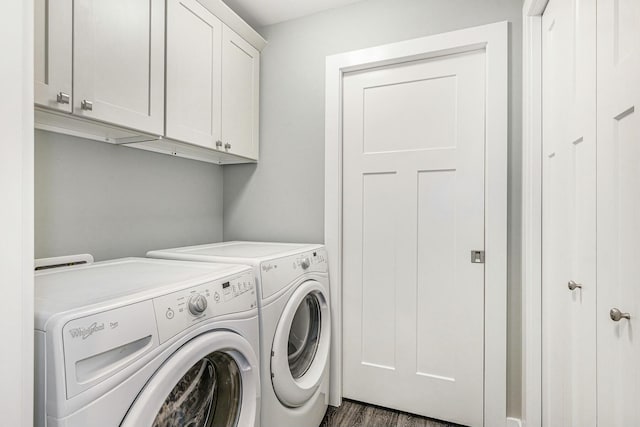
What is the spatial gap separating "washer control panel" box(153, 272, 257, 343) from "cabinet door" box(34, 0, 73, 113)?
78 centimetres

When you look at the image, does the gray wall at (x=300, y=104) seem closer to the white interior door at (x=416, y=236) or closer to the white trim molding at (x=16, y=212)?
the white interior door at (x=416, y=236)

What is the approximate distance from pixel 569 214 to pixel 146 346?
137 centimetres

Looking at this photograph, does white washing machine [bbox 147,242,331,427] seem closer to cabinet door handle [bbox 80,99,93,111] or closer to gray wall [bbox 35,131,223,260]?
gray wall [bbox 35,131,223,260]

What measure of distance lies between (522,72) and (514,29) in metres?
0.23

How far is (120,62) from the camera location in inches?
51.5

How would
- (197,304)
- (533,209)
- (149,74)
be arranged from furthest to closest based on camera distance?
(533,209) → (149,74) → (197,304)

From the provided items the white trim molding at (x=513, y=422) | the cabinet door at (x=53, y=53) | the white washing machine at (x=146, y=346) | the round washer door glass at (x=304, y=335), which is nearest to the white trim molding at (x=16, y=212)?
the white washing machine at (x=146, y=346)

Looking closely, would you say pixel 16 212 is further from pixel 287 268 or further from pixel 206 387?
pixel 287 268

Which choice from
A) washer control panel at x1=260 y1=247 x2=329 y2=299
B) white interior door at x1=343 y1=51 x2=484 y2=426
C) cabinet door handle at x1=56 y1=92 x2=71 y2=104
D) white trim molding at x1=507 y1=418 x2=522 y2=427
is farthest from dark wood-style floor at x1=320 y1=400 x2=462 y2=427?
cabinet door handle at x1=56 y1=92 x2=71 y2=104

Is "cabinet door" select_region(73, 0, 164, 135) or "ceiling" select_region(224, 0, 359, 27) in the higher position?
"ceiling" select_region(224, 0, 359, 27)

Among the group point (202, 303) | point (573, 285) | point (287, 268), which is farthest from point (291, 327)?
point (573, 285)

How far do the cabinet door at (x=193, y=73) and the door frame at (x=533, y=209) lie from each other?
1.55 m

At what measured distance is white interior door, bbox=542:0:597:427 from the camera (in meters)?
0.97

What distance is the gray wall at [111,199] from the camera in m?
1.37
